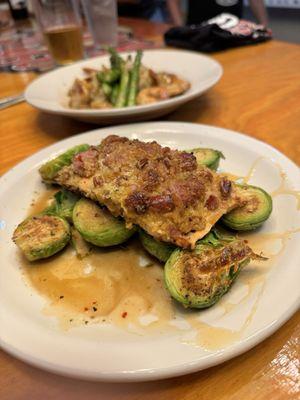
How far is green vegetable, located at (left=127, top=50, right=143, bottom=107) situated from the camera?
8.89ft

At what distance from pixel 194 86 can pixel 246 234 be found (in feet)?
Result: 4.93

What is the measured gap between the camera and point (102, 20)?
416 cm

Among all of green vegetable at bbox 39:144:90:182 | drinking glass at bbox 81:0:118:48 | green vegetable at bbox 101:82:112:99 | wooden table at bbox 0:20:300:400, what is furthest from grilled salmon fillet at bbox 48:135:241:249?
drinking glass at bbox 81:0:118:48

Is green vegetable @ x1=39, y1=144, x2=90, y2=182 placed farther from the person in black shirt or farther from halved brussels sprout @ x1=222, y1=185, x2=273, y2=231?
the person in black shirt

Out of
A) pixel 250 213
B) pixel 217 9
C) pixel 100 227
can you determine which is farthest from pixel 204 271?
pixel 217 9

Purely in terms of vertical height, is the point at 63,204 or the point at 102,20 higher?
the point at 102,20

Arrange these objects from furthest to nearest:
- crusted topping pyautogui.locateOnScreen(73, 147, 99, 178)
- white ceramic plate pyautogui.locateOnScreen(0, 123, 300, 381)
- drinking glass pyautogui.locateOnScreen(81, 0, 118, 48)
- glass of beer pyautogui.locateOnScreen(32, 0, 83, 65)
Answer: drinking glass pyautogui.locateOnScreen(81, 0, 118, 48) < glass of beer pyautogui.locateOnScreen(32, 0, 83, 65) < crusted topping pyautogui.locateOnScreen(73, 147, 99, 178) < white ceramic plate pyautogui.locateOnScreen(0, 123, 300, 381)

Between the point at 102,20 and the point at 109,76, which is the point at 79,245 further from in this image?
the point at 102,20

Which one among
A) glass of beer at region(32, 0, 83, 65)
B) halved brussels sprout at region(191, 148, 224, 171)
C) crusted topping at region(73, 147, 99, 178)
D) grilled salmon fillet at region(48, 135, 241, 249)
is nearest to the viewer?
grilled salmon fillet at region(48, 135, 241, 249)

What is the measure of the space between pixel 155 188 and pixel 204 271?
38cm

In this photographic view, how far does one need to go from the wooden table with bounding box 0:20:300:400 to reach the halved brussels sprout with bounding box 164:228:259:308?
0.20m

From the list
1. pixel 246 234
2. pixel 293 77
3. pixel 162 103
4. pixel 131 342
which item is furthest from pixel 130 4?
pixel 131 342

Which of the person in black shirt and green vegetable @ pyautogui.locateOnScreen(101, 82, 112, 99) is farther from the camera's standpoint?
the person in black shirt

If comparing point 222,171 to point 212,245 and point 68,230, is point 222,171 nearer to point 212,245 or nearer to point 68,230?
point 212,245
